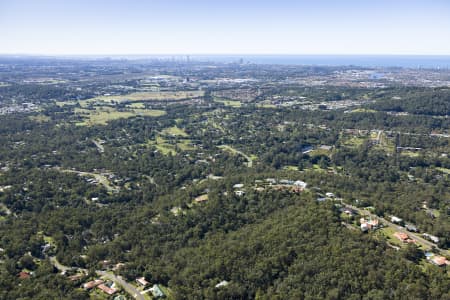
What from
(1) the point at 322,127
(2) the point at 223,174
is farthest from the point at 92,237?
(1) the point at 322,127

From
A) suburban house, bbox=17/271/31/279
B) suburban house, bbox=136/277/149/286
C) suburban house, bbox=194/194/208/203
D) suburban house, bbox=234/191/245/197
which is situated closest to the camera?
suburban house, bbox=136/277/149/286

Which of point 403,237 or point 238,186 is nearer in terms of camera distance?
point 403,237

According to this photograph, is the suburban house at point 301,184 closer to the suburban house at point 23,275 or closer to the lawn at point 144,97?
the suburban house at point 23,275

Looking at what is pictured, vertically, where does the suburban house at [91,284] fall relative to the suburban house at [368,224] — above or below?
below

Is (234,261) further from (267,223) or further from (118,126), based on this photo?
(118,126)

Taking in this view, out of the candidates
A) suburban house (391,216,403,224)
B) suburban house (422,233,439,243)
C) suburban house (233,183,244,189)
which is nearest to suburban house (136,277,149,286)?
suburban house (233,183,244,189)

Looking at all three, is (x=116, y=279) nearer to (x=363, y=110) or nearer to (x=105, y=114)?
(x=105, y=114)

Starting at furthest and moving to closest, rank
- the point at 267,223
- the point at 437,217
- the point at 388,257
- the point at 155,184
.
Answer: the point at 155,184, the point at 437,217, the point at 267,223, the point at 388,257

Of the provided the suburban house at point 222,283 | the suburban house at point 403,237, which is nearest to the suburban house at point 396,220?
the suburban house at point 403,237

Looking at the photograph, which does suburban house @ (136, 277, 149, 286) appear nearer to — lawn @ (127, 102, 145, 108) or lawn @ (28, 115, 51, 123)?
lawn @ (28, 115, 51, 123)

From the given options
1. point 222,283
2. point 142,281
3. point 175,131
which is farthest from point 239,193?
point 175,131

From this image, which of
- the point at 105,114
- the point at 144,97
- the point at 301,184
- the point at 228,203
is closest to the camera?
the point at 228,203
